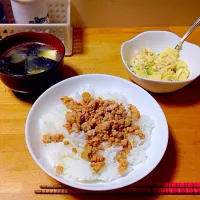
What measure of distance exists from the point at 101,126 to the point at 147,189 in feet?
0.94

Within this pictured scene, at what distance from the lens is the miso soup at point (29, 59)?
1258 mm

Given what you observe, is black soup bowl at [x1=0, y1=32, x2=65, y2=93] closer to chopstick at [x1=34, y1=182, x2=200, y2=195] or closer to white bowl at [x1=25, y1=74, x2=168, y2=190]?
white bowl at [x1=25, y1=74, x2=168, y2=190]

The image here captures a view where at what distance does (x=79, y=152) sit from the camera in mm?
1046

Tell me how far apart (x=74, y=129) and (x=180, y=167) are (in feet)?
1.45

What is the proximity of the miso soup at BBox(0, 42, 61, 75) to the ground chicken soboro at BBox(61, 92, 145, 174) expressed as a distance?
249 millimetres

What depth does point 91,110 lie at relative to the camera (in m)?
1.14

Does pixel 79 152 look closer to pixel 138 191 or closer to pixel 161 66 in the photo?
pixel 138 191

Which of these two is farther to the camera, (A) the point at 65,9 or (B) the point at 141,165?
(A) the point at 65,9

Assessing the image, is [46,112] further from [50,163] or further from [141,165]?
[141,165]

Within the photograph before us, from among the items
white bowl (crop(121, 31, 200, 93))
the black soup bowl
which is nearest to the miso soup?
the black soup bowl

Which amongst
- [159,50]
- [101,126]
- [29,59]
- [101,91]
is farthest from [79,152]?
[159,50]

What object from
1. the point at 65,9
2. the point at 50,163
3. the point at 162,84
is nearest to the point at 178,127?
the point at 162,84

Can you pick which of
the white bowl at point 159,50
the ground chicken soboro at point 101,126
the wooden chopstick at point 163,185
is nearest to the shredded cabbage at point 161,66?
the white bowl at point 159,50

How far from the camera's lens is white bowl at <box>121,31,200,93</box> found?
4.09ft
